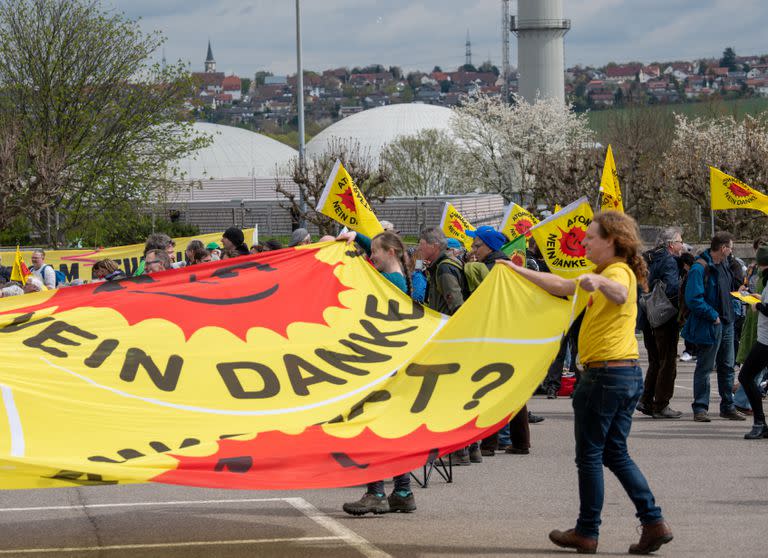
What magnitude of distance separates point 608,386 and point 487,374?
823 millimetres

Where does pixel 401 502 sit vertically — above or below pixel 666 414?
above

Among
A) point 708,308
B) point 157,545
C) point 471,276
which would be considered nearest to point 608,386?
point 157,545

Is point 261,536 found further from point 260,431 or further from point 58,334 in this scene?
point 58,334

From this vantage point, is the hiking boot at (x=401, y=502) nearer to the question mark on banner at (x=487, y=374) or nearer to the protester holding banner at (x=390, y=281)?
the protester holding banner at (x=390, y=281)

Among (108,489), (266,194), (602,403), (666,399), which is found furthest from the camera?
(266,194)

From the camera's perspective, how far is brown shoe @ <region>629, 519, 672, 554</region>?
278 inches

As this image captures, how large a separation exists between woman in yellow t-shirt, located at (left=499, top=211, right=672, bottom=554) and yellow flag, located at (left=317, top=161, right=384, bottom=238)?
5072 mm

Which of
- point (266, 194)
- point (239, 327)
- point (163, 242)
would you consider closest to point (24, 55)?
point (163, 242)

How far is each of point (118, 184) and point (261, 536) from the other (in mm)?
33366

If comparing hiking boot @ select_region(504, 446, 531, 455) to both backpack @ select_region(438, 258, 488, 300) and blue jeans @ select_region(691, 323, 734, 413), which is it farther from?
blue jeans @ select_region(691, 323, 734, 413)

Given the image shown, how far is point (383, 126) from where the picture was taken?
113m

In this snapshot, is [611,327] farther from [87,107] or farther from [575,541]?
[87,107]

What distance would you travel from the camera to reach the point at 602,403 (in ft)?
22.9

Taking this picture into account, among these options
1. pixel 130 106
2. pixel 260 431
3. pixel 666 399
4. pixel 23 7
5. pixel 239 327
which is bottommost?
pixel 666 399
